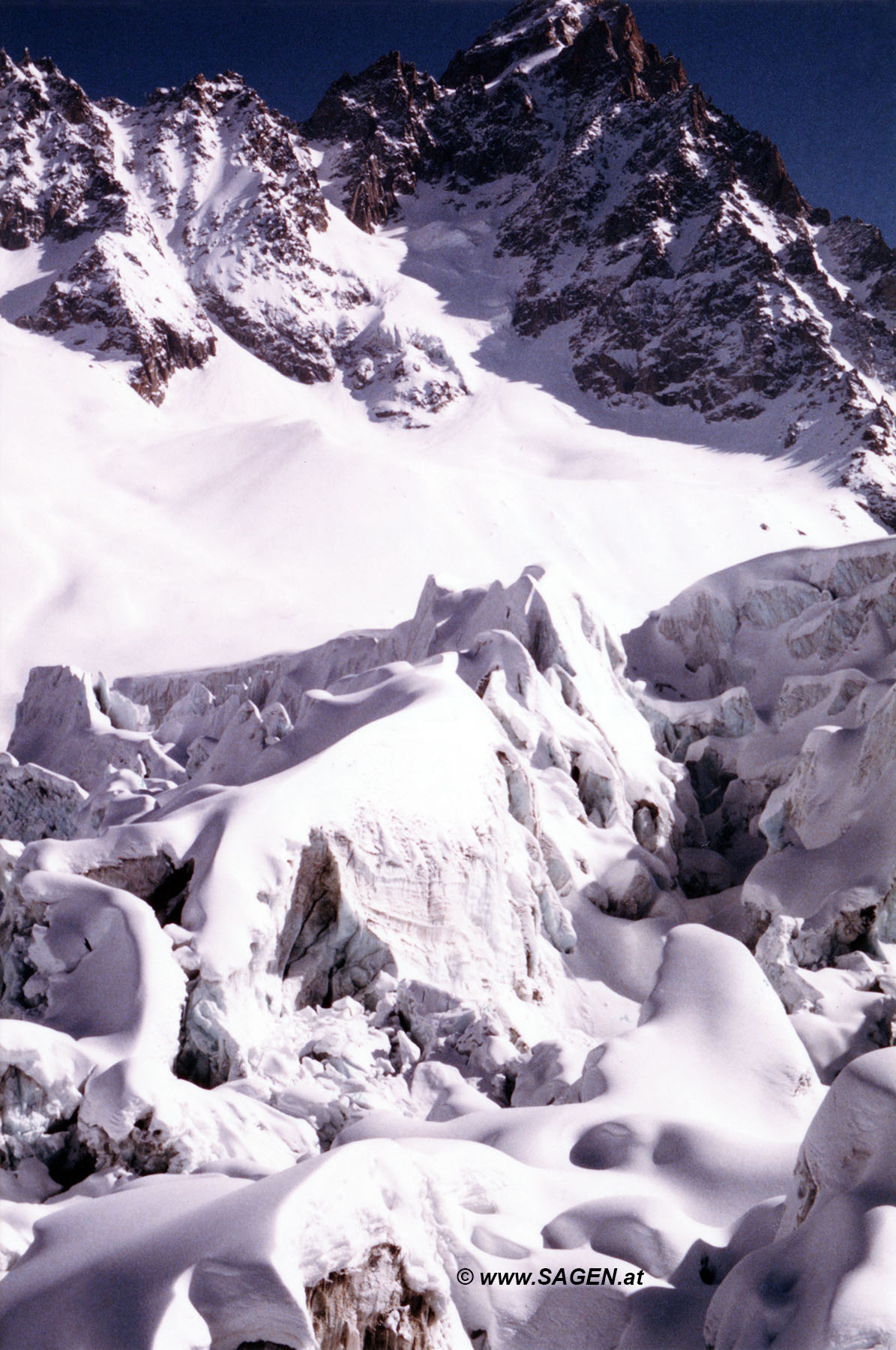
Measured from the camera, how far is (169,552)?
44.1m

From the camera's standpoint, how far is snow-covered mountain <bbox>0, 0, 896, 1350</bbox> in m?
4.66

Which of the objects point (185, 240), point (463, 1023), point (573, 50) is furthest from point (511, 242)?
point (463, 1023)

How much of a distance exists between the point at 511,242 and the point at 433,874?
90.9 m

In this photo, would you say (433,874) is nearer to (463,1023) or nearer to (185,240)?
(463,1023)

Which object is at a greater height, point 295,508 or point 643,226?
point 643,226

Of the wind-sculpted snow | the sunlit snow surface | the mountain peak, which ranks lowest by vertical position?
the wind-sculpted snow

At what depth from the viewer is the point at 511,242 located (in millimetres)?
94562

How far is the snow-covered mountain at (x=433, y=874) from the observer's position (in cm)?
466

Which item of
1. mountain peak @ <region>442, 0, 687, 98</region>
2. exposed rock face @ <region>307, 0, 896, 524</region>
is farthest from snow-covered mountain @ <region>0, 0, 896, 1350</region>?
mountain peak @ <region>442, 0, 687, 98</region>

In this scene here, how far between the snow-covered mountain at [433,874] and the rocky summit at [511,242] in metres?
3.56

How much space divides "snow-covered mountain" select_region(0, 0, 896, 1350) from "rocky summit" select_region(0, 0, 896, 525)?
140 inches

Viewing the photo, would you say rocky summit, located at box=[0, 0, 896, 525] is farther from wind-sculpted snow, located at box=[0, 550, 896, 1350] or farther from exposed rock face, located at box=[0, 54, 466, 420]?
wind-sculpted snow, located at box=[0, 550, 896, 1350]

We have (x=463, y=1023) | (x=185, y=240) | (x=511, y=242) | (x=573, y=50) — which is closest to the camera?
(x=463, y=1023)

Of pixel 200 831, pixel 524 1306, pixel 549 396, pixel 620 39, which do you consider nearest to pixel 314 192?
pixel 549 396
